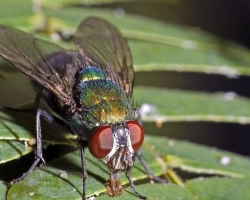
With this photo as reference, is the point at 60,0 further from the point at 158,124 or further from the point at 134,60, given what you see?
the point at 158,124

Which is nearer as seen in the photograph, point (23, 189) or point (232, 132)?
point (23, 189)

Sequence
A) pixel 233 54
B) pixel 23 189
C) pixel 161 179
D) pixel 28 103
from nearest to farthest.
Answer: pixel 23 189 → pixel 161 179 → pixel 28 103 → pixel 233 54

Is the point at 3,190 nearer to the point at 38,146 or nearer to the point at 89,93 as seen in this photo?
the point at 38,146

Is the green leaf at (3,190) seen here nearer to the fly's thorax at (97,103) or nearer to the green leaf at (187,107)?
the fly's thorax at (97,103)

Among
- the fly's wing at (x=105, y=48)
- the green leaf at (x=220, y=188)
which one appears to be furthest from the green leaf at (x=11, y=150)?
the green leaf at (x=220, y=188)

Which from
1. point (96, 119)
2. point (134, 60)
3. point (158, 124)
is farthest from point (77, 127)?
point (134, 60)

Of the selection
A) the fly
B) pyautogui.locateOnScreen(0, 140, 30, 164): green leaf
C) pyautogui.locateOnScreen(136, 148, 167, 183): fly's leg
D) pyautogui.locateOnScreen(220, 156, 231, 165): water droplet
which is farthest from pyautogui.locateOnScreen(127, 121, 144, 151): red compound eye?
pyautogui.locateOnScreen(220, 156, 231, 165): water droplet
